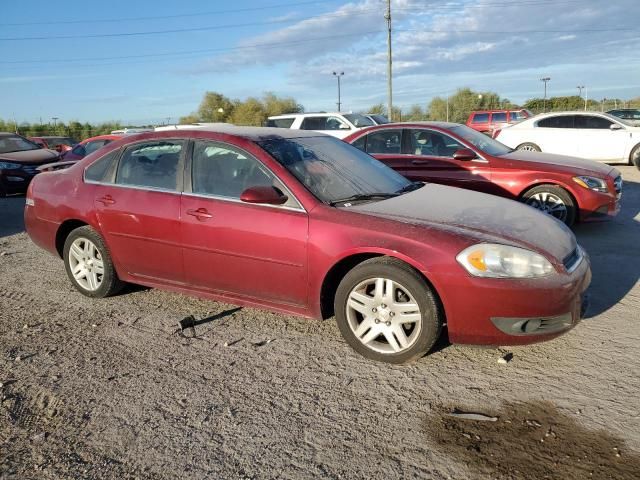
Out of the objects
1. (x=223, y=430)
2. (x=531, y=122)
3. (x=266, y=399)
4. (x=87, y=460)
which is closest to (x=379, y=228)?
(x=266, y=399)

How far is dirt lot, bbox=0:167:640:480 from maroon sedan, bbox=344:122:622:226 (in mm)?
2629

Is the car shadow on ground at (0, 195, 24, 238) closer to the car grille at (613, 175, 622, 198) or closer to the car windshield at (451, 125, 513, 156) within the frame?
the car windshield at (451, 125, 513, 156)

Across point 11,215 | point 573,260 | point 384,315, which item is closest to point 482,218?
point 573,260

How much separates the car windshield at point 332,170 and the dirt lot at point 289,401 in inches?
43.6

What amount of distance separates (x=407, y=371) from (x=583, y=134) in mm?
13021

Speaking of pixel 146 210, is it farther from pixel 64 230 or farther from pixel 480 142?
pixel 480 142

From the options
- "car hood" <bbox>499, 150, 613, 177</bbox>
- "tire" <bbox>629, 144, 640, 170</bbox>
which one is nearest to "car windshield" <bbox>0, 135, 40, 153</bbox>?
"car hood" <bbox>499, 150, 613, 177</bbox>

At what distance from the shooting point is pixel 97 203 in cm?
476

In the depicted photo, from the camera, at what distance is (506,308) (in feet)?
10.8

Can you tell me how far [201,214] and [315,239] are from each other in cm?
101

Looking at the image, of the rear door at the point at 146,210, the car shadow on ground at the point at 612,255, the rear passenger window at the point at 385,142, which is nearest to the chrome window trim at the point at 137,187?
the rear door at the point at 146,210

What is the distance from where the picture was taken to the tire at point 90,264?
484 cm

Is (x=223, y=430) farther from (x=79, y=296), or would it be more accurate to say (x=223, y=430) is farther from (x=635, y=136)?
(x=635, y=136)

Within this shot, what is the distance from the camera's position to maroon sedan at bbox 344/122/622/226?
7.01m
